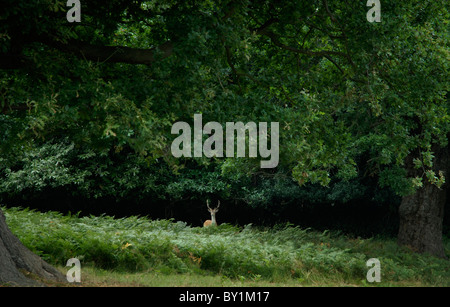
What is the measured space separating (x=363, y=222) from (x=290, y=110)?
1551cm

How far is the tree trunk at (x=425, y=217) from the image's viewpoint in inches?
661

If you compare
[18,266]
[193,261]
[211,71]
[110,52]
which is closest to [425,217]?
[193,261]

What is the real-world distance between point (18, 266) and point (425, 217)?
13441 mm

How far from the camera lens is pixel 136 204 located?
2386 centimetres

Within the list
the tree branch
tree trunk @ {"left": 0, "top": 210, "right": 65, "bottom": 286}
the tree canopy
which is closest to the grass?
tree trunk @ {"left": 0, "top": 210, "right": 65, "bottom": 286}

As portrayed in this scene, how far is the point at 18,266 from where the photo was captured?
8.12m

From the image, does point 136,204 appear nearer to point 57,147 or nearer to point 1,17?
point 57,147

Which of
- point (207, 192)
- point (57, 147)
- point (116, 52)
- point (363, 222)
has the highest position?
point (116, 52)

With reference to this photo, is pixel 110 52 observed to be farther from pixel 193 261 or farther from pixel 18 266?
pixel 193 261

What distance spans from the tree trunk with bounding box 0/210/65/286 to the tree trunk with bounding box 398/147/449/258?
12480 millimetres

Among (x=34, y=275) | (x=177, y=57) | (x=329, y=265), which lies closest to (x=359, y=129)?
(x=329, y=265)

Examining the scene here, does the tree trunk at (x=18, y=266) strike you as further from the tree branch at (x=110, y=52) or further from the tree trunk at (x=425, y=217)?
the tree trunk at (x=425, y=217)

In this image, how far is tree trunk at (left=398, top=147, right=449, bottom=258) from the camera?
1680 cm

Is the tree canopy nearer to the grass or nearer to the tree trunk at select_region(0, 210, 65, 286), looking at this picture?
the tree trunk at select_region(0, 210, 65, 286)
